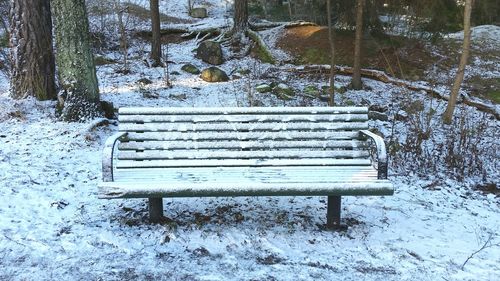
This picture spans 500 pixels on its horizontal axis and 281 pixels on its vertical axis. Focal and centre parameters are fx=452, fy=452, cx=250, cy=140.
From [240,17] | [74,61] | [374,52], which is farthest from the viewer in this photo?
[240,17]

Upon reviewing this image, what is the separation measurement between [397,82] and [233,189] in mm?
8994

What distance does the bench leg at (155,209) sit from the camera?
13.5 feet

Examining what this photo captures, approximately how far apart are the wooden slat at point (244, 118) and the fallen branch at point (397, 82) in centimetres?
673

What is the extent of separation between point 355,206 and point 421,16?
427 inches

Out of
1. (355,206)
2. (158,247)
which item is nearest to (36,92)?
(158,247)

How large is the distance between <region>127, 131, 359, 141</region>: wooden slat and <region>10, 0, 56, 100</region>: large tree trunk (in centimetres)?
378

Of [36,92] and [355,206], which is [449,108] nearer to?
[355,206]

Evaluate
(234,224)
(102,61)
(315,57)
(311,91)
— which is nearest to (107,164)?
(234,224)

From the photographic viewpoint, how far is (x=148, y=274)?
3449 millimetres

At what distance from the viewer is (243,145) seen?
167 inches

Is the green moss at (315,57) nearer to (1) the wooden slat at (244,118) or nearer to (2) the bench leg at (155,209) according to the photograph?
(1) the wooden slat at (244,118)

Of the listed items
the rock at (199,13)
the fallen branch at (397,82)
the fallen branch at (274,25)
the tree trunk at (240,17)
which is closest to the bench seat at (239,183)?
the fallen branch at (397,82)

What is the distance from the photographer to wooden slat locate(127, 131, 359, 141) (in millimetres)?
4168

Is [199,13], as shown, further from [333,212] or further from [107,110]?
[333,212]
